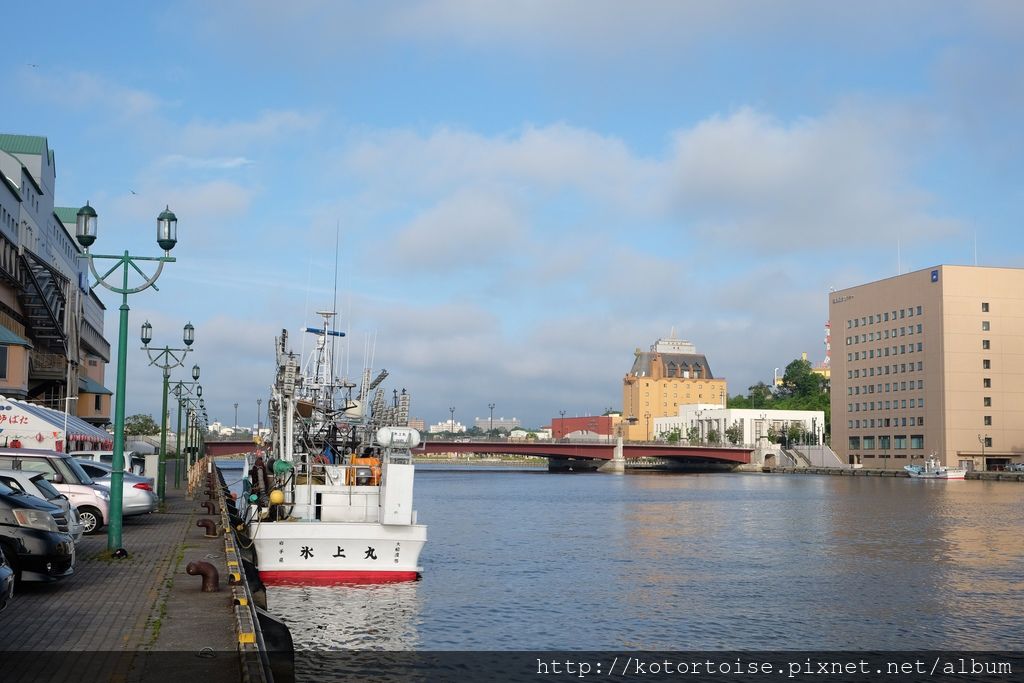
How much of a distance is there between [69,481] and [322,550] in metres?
A: 7.16

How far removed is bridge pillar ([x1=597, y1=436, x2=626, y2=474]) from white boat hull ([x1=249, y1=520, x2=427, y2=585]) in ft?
473

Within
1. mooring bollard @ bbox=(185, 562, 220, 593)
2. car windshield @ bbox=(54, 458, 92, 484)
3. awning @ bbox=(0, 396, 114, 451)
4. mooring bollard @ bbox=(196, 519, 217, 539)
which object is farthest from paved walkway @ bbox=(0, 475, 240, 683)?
awning @ bbox=(0, 396, 114, 451)

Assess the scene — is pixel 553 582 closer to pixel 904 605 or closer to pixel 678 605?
pixel 678 605

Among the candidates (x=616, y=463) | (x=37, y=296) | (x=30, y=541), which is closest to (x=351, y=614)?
(x=30, y=541)

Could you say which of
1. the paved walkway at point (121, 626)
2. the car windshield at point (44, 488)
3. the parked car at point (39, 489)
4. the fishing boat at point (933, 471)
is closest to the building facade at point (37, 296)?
the car windshield at point (44, 488)

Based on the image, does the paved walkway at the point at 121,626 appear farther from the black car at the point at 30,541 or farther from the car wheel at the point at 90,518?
the car wheel at the point at 90,518

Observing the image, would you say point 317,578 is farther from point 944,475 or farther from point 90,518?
point 944,475

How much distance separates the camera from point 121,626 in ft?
50.5

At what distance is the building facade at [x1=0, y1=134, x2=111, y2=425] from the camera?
195 feet

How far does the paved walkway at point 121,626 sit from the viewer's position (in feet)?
41.9

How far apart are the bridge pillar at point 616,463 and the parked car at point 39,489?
15177 centimetres

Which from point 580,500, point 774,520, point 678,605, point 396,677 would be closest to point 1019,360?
point 580,500

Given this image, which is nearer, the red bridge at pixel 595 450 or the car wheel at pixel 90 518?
the car wheel at pixel 90 518

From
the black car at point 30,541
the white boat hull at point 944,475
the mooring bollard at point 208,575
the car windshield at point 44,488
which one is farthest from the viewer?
the white boat hull at point 944,475
